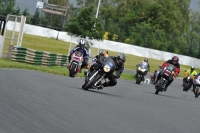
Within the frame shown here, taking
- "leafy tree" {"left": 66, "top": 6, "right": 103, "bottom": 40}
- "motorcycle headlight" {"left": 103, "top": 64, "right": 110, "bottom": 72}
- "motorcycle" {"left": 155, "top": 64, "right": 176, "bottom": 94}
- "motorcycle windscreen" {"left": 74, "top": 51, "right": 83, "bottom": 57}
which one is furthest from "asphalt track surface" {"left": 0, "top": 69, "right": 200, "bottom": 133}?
"leafy tree" {"left": 66, "top": 6, "right": 103, "bottom": 40}

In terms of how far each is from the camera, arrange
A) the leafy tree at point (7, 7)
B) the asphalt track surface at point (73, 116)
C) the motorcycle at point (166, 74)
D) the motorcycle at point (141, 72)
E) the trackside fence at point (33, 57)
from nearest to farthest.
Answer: the asphalt track surface at point (73, 116) → the motorcycle at point (166, 74) → the trackside fence at point (33, 57) → the motorcycle at point (141, 72) → the leafy tree at point (7, 7)

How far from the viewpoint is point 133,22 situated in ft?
305

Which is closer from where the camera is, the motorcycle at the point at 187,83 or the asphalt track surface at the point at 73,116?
the asphalt track surface at the point at 73,116

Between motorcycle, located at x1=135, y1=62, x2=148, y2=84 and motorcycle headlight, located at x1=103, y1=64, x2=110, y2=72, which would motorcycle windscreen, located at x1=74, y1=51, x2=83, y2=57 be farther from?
motorcycle, located at x1=135, y1=62, x2=148, y2=84

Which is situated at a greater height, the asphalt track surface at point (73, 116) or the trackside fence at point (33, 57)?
the asphalt track surface at point (73, 116)

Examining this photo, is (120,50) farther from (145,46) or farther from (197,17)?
(197,17)

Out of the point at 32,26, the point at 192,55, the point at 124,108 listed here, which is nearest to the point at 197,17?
the point at 192,55

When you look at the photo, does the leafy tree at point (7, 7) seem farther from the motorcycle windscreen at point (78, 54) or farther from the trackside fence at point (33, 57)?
the motorcycle windscreen at point (78, 54)

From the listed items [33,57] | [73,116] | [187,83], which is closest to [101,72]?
[73,116]

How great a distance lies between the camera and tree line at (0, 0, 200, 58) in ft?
164

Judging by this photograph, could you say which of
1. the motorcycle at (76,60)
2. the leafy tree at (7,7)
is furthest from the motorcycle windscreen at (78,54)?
the leafy tree at (7,7)

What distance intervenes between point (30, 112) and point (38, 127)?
1254 millimetres

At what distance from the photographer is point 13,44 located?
1143 inches

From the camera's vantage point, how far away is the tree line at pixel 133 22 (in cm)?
4997
